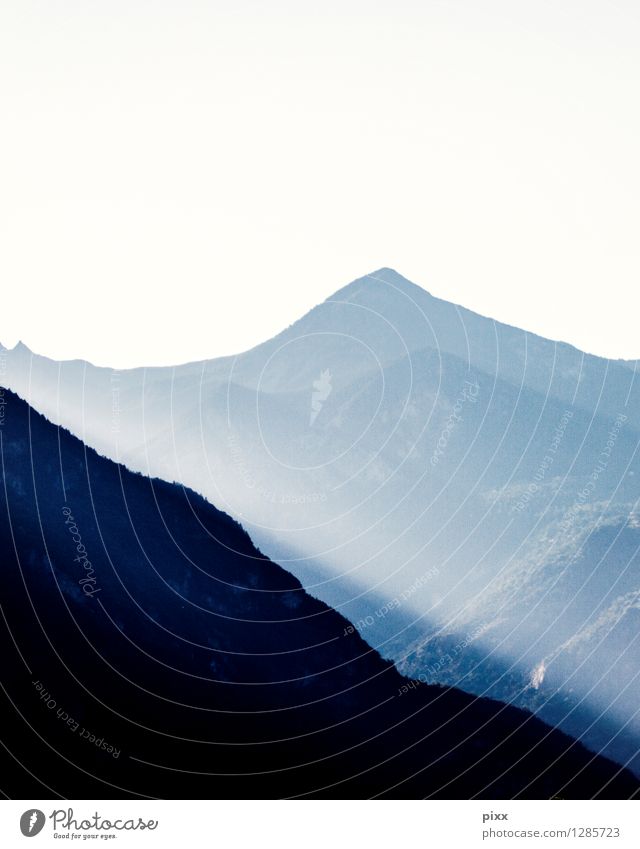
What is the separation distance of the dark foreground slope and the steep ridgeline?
1112mm

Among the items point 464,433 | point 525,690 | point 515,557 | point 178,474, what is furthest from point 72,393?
point 464,433

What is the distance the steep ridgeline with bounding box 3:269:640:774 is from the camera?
84.8 ft

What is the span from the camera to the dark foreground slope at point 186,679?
62.1 feet

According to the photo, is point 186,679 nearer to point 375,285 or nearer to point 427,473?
point 375,285

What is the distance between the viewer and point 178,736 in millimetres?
19688
